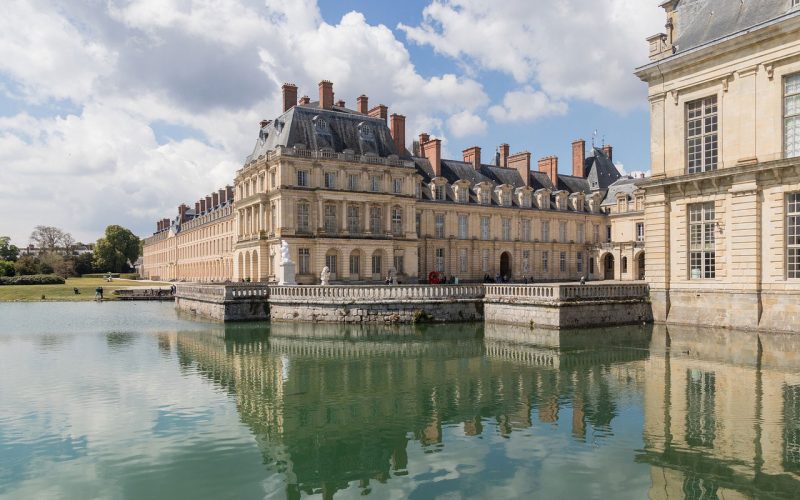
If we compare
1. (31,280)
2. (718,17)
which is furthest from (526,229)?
(31,280)

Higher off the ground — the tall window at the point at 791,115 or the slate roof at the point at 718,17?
the slate roof at the point at 718,17

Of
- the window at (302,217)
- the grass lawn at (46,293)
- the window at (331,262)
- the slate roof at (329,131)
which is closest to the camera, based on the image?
the window at (302,217)

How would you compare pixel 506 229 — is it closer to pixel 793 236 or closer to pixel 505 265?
pixel 505 265

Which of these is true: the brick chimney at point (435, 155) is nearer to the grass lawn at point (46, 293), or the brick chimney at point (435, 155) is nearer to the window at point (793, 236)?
the grass lawn at point (46, 293)

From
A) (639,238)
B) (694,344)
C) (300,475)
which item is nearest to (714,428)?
(300,475)

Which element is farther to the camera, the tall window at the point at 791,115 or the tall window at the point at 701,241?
the tall window at the point at 701,241

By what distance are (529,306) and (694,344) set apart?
6.11 meters

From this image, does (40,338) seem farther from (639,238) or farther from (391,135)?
(639,238)

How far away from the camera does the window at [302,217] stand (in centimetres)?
3634

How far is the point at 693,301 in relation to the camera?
21.2 m

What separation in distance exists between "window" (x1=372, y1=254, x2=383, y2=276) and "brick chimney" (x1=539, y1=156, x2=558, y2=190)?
20.0 metres

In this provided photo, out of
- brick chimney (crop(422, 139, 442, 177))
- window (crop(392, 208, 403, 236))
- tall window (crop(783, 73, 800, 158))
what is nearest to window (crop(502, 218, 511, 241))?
brick chimney (crop(422, 139, 442, 177))

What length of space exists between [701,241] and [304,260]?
74.1 ft

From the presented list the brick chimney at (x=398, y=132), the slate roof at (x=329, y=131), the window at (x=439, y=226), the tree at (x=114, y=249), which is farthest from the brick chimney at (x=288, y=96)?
the tree at (x=114, y=249)
